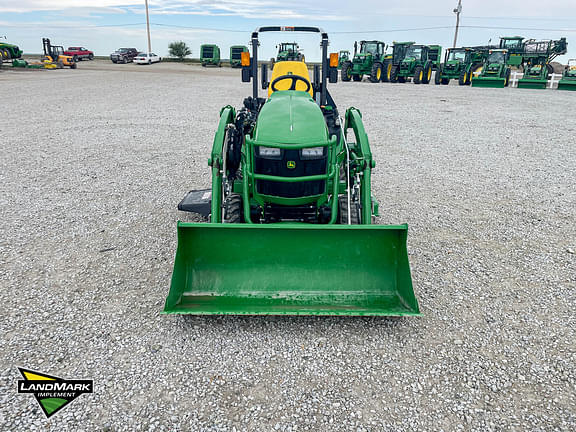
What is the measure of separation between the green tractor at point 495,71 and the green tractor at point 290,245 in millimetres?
21483

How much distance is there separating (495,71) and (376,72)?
6.19 m

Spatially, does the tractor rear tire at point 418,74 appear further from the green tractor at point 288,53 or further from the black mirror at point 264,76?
the black mirror at point 264,76

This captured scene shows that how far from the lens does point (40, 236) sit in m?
4.36

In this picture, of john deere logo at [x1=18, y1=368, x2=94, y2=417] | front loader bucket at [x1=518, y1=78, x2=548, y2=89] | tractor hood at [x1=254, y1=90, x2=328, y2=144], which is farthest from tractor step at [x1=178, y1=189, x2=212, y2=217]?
front loader bucket at [x1=518, y1=78, x2=548, y2=89]

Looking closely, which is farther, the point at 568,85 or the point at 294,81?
the point at 568,85

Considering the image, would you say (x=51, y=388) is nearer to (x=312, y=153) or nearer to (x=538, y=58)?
(x=312, y=153)

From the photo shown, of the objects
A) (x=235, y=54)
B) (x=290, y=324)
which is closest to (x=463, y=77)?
(x=235, y=54)

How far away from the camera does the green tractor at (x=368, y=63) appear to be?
77.4 ft

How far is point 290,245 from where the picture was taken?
10.5 ft

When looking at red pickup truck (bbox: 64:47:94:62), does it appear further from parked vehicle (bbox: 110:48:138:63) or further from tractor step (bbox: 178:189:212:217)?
tractor step (bbox: 178:189:212:217)

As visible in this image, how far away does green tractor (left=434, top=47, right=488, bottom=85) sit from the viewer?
23.6 meters

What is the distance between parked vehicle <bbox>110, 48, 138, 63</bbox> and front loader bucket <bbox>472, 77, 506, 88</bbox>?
34.0m

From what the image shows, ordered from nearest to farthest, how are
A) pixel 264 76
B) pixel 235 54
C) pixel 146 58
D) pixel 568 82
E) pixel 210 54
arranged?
1. pixel 264 76
2. pixel 568 82
3. pixel 235 54
4. pixel 146 58
5. pixel 210 54

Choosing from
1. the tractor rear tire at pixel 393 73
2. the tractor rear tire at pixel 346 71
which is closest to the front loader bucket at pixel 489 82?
the tractor rear tire at pixel 393 73
